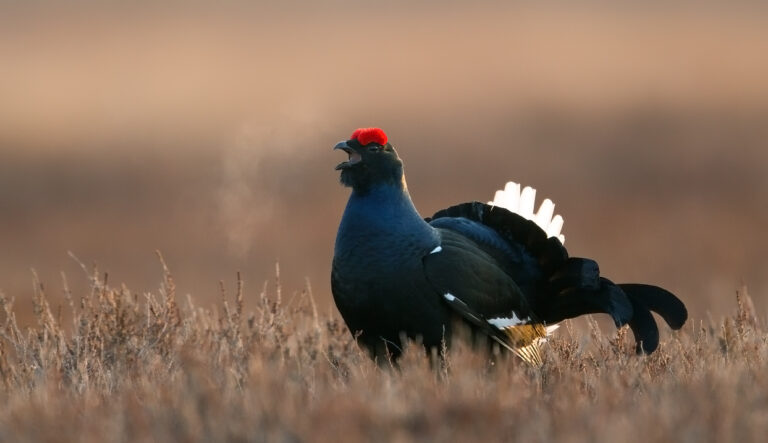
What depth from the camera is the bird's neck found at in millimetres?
5867

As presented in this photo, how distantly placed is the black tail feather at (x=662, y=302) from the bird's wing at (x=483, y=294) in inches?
20.8

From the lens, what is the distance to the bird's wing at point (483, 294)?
5.91m

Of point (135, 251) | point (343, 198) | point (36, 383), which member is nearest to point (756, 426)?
point (36, 383)

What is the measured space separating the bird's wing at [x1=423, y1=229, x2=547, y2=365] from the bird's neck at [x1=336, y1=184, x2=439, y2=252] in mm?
103

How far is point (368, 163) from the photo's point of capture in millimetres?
6098

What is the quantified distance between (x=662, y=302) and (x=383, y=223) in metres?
1.53

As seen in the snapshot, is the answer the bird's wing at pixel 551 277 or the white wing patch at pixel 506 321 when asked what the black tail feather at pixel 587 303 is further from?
the white wing patch at pixel 506 321

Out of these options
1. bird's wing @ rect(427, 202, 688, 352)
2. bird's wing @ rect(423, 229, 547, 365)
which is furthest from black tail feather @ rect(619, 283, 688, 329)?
bird's wing @ rect(423, 229, 547, 365)

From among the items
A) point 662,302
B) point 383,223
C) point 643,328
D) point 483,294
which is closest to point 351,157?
point 383,223

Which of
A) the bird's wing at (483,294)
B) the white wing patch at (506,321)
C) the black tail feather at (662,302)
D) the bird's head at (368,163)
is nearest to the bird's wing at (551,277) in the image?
the black tail feather at (662,302)

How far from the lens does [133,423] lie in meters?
4.16

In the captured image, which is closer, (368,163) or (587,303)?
(368,163)

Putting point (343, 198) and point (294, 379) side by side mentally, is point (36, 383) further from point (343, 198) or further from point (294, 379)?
point (343, 198)

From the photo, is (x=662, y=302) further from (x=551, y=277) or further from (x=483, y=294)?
(x=483, y=294)
